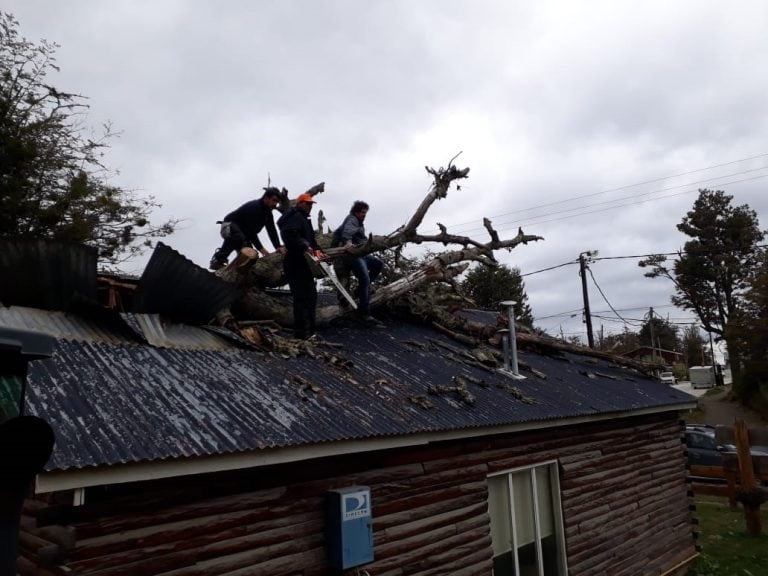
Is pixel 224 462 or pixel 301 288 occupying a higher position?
pixel 301 288

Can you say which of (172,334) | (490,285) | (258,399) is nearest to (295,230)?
(172,334)

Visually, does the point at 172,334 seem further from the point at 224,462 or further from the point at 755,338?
the point at 755,338

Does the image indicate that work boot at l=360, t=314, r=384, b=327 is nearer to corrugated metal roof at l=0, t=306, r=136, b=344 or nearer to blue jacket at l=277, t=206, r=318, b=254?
blue jacket at l=277, t=206, r=318, b=254

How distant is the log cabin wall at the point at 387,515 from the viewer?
13.7 ft

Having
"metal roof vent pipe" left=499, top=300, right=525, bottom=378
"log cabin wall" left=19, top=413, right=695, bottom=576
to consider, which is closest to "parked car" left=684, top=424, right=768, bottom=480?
"log cabin wall" left=19, top=413, right=695, bottom=576

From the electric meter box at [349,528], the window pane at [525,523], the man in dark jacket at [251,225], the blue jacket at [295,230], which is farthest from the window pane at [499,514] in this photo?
the man in dark jacket at [251,225]

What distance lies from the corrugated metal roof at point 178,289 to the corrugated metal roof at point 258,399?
0.91 m

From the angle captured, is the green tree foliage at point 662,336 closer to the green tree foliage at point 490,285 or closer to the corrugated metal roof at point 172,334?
the green tree foliage at point 490,285

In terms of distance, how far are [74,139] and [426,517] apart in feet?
59.3

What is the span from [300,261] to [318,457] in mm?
3752

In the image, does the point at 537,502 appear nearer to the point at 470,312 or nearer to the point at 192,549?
the point at 192,549

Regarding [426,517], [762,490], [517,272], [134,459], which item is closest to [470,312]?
[762,490]

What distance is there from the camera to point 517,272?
4066 cm

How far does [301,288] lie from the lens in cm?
832
